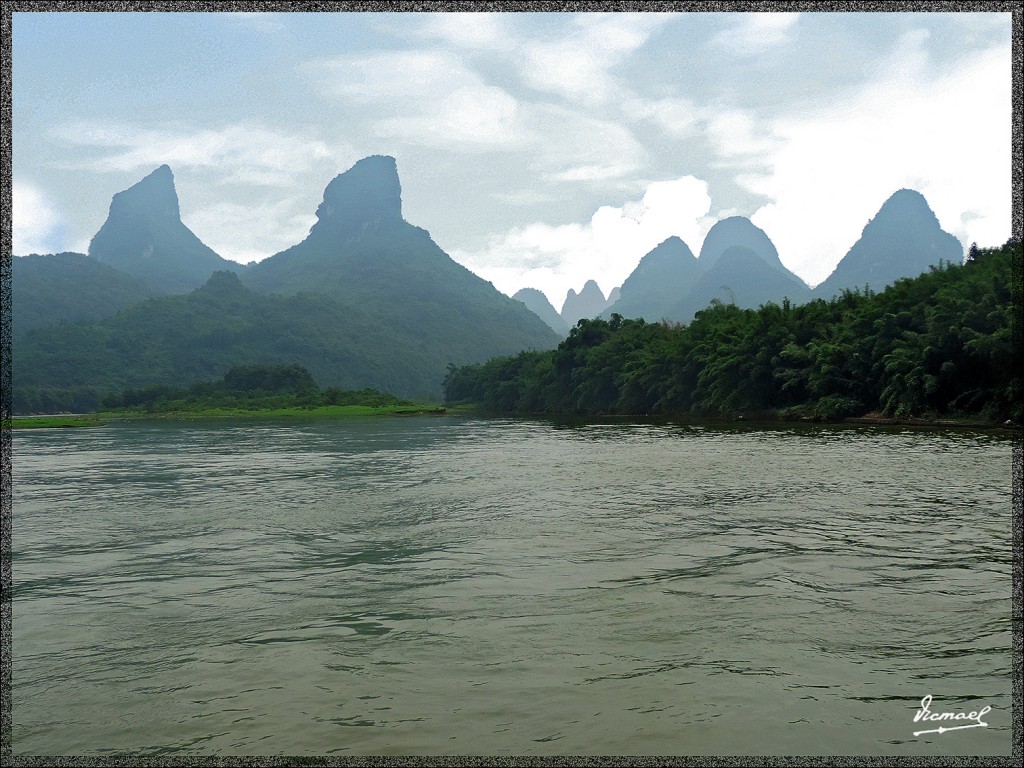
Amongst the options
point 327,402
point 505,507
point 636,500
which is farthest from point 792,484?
point 327,402

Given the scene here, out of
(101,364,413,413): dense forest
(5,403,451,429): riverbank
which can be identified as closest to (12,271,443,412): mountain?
(101,364,413,413): dense forest

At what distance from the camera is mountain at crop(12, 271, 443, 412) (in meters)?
134

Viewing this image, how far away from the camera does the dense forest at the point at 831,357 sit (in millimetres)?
35312

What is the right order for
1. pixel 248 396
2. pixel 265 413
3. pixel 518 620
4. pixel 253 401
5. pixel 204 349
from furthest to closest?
pixel 204 349 < pixel 248 396 < pixel 253 401 < pixel 265 413 < pixel 518 620

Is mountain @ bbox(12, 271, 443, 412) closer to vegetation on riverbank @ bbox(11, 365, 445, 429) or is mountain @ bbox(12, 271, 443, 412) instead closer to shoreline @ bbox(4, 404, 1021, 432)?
vegetation on riverbank @ bbox(11, 365, 445, 429)

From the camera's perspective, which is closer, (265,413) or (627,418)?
(627,418)

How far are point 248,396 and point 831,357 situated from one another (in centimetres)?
8909

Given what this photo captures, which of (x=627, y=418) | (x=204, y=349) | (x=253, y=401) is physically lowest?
(x=627, y=418)

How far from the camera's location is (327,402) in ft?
339

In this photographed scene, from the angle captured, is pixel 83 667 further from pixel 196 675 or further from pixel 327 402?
pixel 327 402

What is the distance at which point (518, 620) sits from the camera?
25.0ft

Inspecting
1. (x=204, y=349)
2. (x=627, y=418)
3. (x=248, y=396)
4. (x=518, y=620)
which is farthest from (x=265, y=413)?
(x=518, y=620)

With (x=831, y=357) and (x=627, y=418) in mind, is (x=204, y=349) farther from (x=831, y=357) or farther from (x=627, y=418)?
(x=831, y=357)

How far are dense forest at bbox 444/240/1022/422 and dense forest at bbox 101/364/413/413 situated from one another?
37801mm
